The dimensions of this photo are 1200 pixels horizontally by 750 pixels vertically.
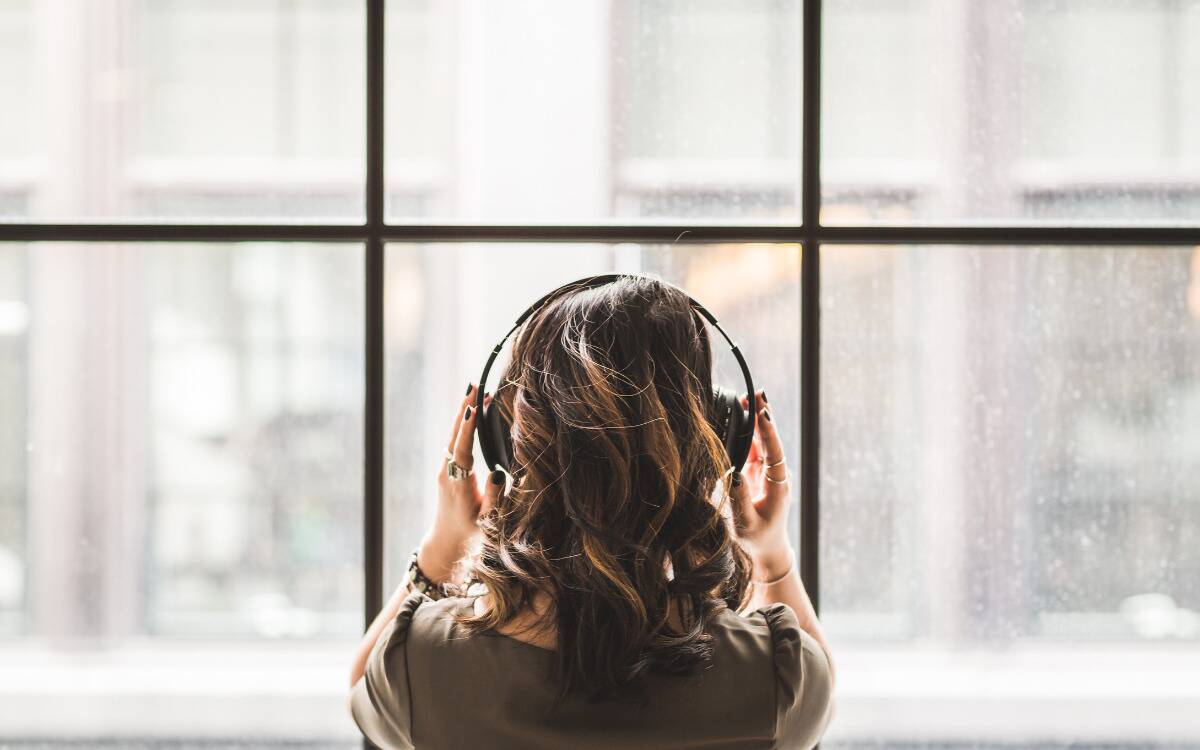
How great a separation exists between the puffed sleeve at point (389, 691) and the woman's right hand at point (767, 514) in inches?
16.2

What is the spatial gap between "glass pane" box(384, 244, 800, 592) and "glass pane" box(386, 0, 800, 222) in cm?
7

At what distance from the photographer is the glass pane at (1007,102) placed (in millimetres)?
1282

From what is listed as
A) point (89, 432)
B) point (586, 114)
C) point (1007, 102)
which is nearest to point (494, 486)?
point (586, 114)

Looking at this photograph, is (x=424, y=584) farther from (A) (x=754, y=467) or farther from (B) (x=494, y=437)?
(A) (x=754, y=467)

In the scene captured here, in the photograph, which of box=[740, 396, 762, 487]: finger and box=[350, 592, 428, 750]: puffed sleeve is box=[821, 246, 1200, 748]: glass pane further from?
box=[350, 592, 428, 750]: puffed sleeve

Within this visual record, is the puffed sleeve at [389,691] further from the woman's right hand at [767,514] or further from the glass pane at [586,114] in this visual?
the glass pane at [586,114]

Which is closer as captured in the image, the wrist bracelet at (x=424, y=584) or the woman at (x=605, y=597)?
the woman at (x=605, y=597)

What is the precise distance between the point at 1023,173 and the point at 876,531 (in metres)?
0.61

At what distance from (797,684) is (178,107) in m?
1.23

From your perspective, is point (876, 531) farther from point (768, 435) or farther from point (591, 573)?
point (591, 573)

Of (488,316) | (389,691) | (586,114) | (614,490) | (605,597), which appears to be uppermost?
(586,114)

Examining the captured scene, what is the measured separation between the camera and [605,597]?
0.81 metres

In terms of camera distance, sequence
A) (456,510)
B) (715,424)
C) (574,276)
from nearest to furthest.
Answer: (715,424), (456,510), (574,276)

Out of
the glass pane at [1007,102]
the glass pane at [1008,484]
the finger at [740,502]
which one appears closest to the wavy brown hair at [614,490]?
the finger at [740,502]
